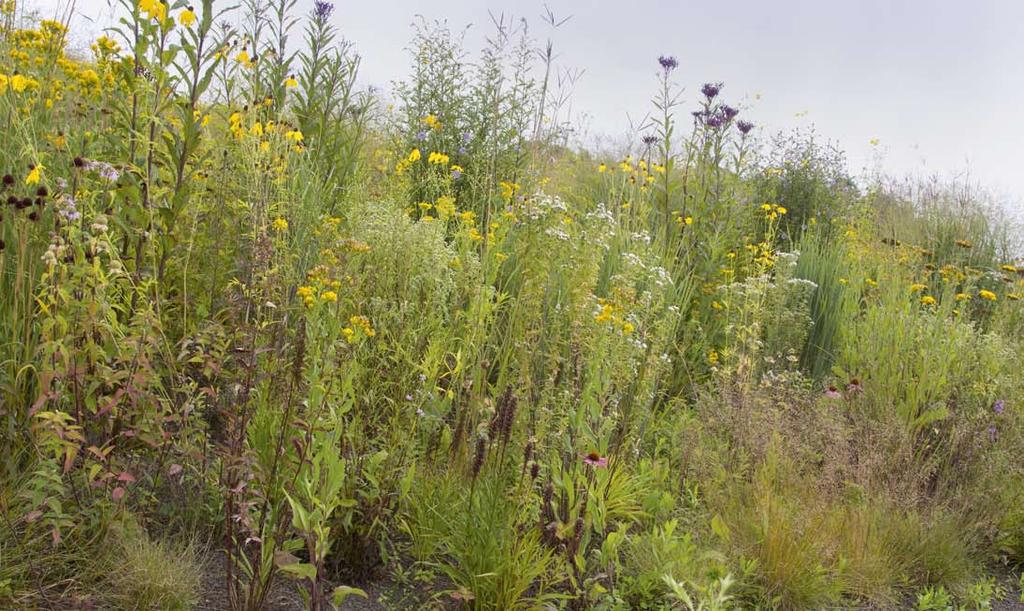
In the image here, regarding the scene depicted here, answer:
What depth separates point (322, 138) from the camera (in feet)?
17.3

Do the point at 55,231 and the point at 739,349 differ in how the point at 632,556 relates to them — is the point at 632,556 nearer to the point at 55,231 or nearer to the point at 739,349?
the point at 55,231

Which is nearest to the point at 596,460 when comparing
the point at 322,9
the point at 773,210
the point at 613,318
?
the point at 613,318

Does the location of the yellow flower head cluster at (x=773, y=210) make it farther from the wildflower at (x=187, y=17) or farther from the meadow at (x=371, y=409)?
the wildflower at (x=187, y=17)

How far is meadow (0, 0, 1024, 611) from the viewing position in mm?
2564

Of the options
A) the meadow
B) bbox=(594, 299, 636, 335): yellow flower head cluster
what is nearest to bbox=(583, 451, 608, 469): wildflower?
the meadow

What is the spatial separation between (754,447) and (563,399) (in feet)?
3.49

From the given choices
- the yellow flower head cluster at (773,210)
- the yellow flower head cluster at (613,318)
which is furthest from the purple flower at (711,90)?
the yellow flower head cluster at (613,318)

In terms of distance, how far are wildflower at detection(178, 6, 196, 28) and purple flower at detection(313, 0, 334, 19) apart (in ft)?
7.18

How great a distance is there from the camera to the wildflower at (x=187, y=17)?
3118mm

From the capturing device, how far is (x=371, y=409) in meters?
3.10

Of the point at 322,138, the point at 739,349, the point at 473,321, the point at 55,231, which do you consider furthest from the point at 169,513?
the point at 739,349

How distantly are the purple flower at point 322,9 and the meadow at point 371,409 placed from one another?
0.02m

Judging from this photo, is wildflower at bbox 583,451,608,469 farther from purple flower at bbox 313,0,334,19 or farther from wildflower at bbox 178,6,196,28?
purple flower at bbox 313,0,334,19

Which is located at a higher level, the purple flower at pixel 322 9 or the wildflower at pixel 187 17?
the purple flower at pixel 322 9
